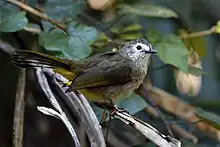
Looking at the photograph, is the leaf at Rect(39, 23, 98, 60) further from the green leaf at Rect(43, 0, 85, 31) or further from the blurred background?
the green leaf at Rect(43, 0, 85, 31)

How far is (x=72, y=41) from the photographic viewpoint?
7.13 ft

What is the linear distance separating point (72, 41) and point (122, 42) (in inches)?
10.1

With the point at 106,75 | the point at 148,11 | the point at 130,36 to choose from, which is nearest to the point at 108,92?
the point at 106,75

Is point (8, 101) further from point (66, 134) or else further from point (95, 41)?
point (95, 41)

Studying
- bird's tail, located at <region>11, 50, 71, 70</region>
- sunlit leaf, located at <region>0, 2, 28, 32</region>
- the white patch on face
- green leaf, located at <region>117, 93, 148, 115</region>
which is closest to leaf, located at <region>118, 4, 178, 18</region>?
the white patch on face

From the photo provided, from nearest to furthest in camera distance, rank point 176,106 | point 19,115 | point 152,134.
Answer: point 152,134 < point 19,115 < point 176,106

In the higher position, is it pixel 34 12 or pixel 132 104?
pixel 34 12

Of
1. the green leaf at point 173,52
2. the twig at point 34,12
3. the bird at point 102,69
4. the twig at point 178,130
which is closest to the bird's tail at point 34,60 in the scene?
the bird at point 102,69

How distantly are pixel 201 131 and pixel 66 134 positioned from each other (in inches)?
24.0

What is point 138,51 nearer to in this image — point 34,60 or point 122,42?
point 122,42

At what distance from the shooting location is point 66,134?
273 centimetres

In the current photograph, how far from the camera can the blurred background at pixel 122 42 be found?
2.19m

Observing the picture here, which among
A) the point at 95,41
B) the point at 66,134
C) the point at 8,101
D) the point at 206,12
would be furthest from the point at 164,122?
the point at 206,12

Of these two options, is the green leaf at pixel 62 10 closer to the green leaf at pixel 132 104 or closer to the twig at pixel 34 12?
the twig at pixel 34 12
